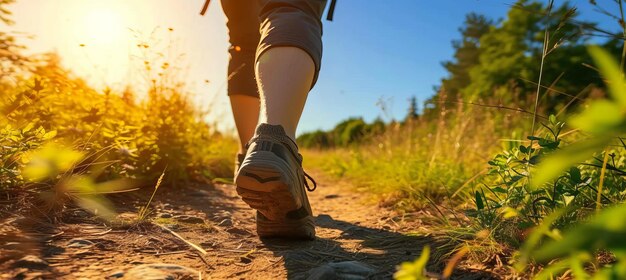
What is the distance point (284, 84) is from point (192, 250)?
25.6 inches

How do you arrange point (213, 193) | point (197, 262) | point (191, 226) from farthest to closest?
point (213, 193) < point (191, 226) < point (197, 262)

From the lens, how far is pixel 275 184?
1374 millimetres

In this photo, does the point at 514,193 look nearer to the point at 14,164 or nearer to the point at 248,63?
the point at 248,63

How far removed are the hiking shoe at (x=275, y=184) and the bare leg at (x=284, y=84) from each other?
0.16 feet

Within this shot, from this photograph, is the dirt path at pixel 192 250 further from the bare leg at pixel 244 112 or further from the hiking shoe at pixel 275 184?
the bare leg at pixel 244 112

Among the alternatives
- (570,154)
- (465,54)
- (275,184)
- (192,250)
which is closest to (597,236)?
(570,154)

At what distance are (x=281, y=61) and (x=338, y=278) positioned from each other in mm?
785

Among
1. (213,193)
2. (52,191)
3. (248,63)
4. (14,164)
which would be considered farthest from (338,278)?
(213,193)

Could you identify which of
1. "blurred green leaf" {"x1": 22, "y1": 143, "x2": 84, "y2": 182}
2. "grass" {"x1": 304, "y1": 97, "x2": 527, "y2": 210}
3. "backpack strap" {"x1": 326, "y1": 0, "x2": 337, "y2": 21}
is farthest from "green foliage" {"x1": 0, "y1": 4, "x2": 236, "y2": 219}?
"grass" {"x1": 304, "y1": 97, "x2": 527, "y2": 210}

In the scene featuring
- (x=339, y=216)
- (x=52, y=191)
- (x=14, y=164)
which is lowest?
(x=339, y=216)

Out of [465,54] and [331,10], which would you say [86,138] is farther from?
[465,54]

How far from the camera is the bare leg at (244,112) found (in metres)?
2.35

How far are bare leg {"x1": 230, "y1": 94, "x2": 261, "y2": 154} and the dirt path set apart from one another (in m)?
0.48

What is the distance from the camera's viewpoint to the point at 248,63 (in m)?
2.40
